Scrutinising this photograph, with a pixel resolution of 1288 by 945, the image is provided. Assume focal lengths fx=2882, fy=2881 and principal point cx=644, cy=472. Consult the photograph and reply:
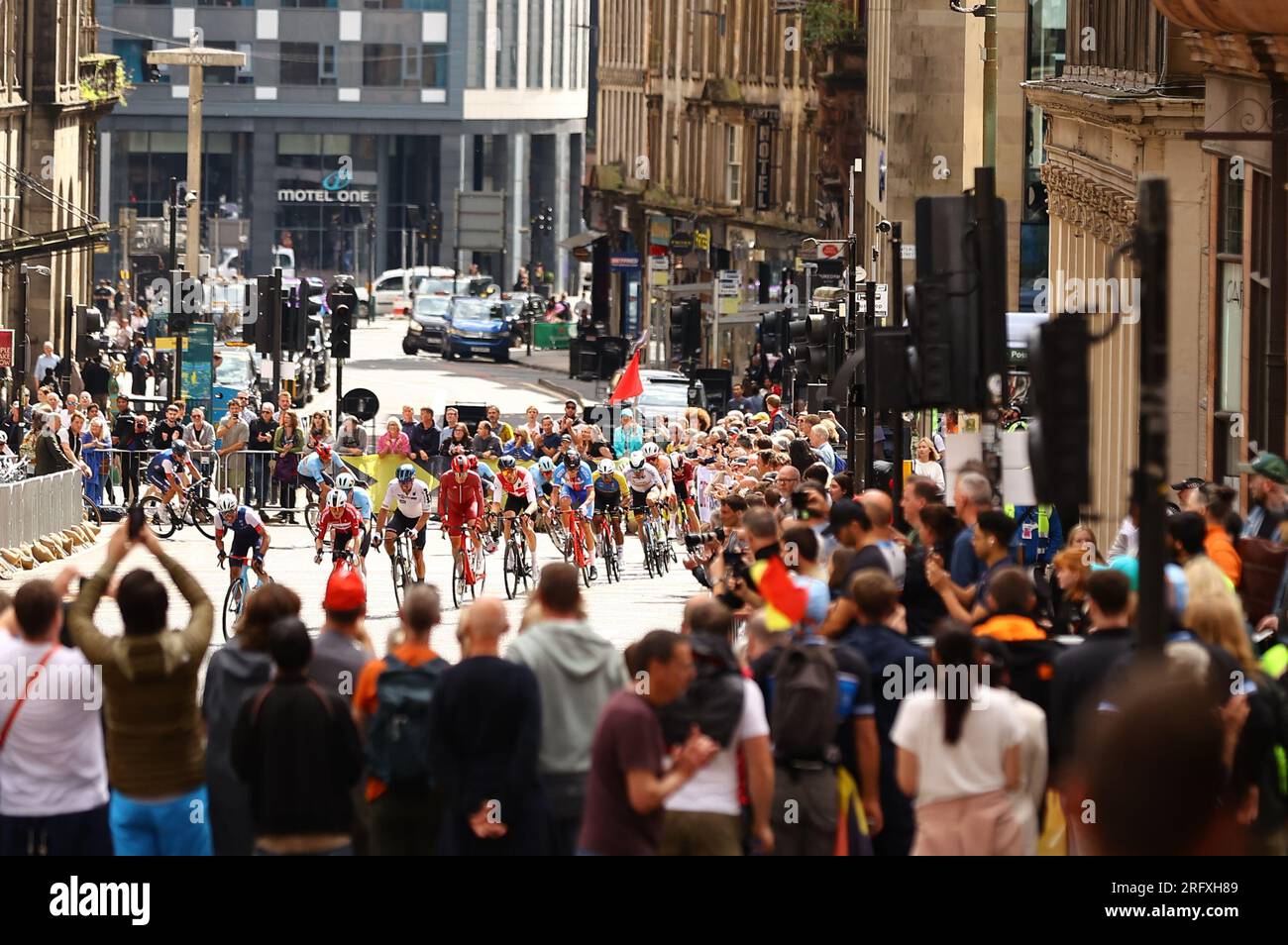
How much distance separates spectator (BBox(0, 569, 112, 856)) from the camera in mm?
10711

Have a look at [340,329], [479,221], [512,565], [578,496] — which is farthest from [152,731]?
[479,221]

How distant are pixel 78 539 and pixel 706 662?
1014 inches

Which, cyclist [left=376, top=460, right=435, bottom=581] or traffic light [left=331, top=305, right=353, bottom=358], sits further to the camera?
traffic light [left=331, top=305, right=353, bottom=358]

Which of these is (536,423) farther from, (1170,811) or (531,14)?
(531,14)

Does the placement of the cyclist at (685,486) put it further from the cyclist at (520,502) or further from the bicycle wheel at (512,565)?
the bicycle wheel at (512,565)

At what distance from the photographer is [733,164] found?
73.6 m

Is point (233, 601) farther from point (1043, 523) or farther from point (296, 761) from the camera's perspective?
point (296, 761)

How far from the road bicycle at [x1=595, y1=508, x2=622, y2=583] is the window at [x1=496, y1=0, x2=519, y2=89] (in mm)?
83709

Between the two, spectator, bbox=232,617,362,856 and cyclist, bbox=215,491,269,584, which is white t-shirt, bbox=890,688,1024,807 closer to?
spectator, bbox=232,617,362,856

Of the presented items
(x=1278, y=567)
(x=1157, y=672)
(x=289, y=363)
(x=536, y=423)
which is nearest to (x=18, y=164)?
(x=289, y=363)

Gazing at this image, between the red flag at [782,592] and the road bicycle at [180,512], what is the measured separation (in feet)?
83.6

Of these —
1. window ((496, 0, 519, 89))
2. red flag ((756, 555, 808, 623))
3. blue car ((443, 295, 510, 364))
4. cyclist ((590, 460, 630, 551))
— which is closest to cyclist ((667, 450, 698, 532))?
cyclist ((590, 460, 630, 551))

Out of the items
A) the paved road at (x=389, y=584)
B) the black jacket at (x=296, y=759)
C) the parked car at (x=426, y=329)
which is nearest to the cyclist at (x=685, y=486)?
the paved road at (x=389, y=584)

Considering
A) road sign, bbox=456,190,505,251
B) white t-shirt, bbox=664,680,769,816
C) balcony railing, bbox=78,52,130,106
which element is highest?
balcony railing, bbox=78,52,130,106
